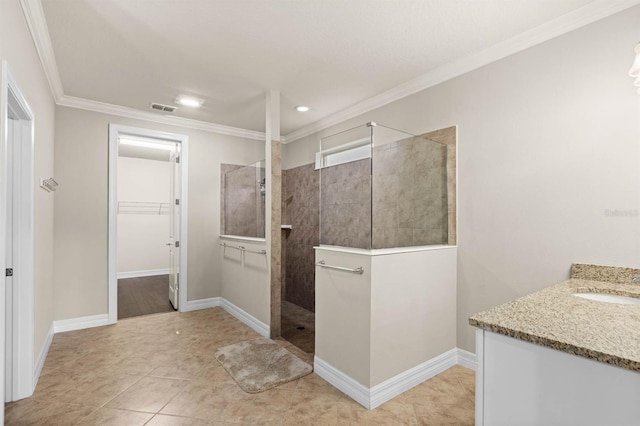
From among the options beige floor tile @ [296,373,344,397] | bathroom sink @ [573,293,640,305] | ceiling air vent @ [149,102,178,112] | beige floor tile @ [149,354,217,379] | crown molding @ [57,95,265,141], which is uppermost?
ceiling air vent @ [149,102,178,112]

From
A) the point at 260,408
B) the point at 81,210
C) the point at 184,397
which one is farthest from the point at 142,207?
the point at 260,408

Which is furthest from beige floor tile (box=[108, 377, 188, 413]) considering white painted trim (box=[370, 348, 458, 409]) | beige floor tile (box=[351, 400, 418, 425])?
white painted trim (box=[370, 348, 458, 409])

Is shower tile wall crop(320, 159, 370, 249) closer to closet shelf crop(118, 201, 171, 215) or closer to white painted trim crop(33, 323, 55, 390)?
white painted trim crop(33, 323, 55, 390)

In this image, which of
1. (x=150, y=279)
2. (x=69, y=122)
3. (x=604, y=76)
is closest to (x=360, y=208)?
(x=604, y=76)

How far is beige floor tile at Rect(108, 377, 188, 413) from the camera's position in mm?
Answer: 2053

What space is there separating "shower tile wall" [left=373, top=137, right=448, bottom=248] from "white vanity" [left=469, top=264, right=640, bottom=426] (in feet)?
3.70

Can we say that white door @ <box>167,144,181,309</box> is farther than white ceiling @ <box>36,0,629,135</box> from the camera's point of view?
Yes

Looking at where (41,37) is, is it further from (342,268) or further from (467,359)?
(467,359)

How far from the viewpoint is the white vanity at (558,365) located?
0.86m

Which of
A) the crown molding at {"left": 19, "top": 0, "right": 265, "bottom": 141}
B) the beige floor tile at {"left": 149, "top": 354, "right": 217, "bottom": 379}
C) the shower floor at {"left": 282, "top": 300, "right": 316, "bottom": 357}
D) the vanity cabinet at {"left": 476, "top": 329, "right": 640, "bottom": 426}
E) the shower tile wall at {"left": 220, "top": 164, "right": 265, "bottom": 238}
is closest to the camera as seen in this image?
the vanity cabinet at {"left": 476, "top": 329, "right": 640, "bottom": 426}

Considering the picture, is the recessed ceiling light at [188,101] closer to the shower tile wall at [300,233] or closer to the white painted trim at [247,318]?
the shower tile wall at [300,233]

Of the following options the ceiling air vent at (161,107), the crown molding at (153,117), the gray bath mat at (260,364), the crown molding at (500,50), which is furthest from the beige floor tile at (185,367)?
the crown molding at (500,50)

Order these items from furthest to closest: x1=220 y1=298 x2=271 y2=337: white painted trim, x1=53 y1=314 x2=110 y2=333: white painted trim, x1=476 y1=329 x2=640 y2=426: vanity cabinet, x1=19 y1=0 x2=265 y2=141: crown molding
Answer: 1. x1=53 y1=314 x2=110 y2=333: white painted trim
2. x1=220 y1=298 x2=271 y2=337: white painted trim
3. x1=19 y1=0 x2=265 y2=141: crown molding
4. x1=476 y1=329 x2=640 y2=426: vanity cabinet

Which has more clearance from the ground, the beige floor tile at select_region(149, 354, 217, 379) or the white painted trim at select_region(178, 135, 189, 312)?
the white painted trim at select_region(178, 135, 189, 312)
